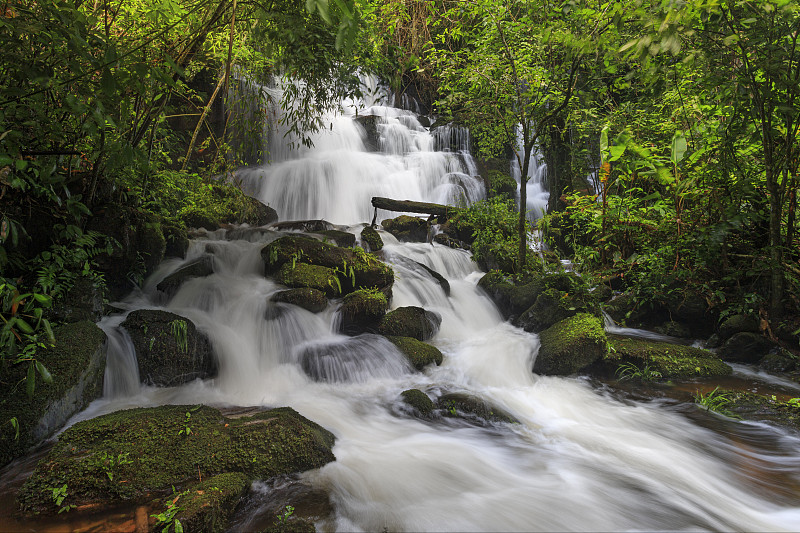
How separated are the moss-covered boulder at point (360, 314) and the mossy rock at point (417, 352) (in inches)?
18.3

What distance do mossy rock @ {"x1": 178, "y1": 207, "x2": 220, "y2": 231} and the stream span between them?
43 centimetres

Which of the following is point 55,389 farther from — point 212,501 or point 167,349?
point 212,501

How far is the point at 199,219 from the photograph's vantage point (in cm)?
838

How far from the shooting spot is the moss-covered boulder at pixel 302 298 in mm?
6012

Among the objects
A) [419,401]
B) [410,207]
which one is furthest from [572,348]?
[410,207]

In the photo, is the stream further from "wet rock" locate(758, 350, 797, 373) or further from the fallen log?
the fallen log

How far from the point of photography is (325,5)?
4.04 feet

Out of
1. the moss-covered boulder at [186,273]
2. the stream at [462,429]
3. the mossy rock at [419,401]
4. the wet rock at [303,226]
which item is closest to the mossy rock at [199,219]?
the stream at [462,429]

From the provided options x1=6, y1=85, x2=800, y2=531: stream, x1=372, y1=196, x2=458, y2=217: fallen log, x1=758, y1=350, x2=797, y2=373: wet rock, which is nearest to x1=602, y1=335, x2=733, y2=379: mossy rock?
x1=758, y1=350, x2=797, y2=373: wet rock

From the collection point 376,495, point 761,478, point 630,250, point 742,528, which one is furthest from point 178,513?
point 630,250

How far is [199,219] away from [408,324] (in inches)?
200

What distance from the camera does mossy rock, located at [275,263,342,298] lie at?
252 inches

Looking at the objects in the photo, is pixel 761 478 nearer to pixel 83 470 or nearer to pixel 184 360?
pixel 83 470

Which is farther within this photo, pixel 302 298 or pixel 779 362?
pixel 302 298
